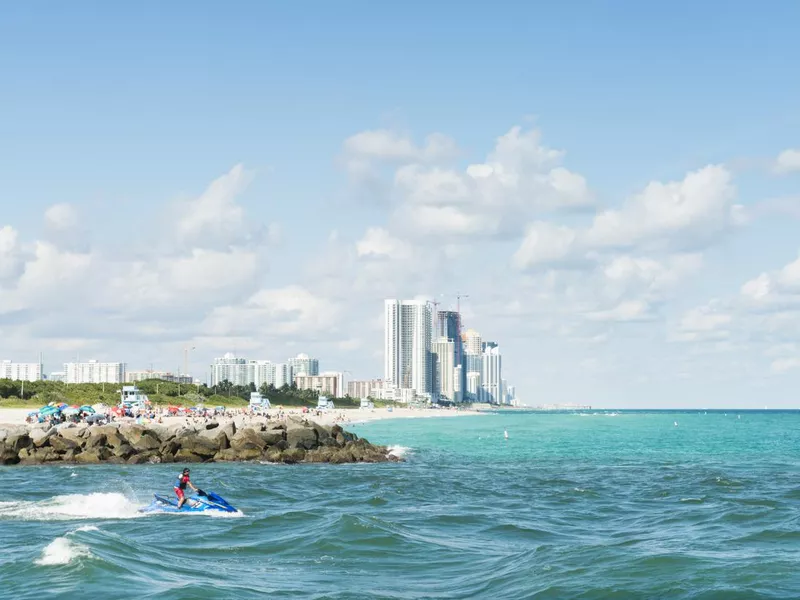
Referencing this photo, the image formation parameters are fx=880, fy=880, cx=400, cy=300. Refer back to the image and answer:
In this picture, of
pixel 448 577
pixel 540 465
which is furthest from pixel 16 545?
pixel 540 465

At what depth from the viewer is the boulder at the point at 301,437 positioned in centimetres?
7481

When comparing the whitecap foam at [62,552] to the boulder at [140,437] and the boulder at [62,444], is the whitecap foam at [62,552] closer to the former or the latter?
the boulder at [140,437]

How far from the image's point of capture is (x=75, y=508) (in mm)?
43094

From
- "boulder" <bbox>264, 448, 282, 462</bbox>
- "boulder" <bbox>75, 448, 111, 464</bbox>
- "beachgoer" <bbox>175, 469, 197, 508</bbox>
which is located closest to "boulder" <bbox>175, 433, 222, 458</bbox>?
"boulder" <bbox>264, 448, 282, 462</bbox>

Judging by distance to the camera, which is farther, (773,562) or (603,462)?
(603,462)

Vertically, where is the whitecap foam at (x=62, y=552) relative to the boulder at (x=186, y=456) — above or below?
below

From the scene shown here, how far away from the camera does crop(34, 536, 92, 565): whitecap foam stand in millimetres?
28405

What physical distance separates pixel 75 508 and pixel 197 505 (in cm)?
626

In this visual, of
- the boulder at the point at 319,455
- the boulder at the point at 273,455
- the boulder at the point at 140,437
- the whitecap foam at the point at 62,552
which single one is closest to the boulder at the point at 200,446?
the boulder at the point at 140,437

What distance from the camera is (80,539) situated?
31.8m

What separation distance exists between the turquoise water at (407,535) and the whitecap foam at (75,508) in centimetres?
14

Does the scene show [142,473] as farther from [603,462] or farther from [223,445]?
[603,462]

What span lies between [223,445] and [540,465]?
26.3m

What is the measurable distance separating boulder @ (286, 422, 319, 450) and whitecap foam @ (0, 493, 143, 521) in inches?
1134
